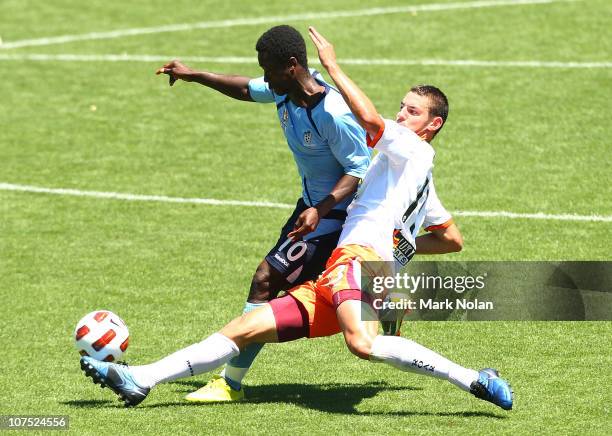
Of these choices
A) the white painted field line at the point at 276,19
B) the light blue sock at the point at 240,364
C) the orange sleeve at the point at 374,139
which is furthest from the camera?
the white painted field line at the point at 276,19

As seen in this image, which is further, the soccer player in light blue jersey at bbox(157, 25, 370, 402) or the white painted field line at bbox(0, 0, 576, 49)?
the white painted field line at bbox(0, 0, 576, 49)

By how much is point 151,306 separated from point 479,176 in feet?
16.7

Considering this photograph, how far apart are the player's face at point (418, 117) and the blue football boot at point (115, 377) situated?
101 inches

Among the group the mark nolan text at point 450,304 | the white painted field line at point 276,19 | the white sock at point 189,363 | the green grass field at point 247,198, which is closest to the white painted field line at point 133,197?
the green grass field at point 247,198

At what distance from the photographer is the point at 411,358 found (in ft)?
28.5

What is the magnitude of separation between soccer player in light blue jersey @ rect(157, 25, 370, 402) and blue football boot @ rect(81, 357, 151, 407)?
59cm

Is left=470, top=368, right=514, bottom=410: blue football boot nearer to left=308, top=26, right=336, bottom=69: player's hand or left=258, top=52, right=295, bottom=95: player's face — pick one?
left=308, top=26, right=336, bottom=69: player's hand

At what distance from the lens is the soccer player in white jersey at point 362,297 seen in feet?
28.4

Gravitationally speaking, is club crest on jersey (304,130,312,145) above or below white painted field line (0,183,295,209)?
above

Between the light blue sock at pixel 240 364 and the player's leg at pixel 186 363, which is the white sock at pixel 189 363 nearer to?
the player's leg at pixel 186 363

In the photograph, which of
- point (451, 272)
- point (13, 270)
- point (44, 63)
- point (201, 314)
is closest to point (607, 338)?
point (451, 272)

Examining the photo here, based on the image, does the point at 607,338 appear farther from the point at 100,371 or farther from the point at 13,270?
the point at 13,270

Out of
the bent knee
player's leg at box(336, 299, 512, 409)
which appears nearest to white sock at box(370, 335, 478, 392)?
player's leg at box(336, 299, 512, 409)

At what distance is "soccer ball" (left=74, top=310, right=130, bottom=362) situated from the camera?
937 centimetres
